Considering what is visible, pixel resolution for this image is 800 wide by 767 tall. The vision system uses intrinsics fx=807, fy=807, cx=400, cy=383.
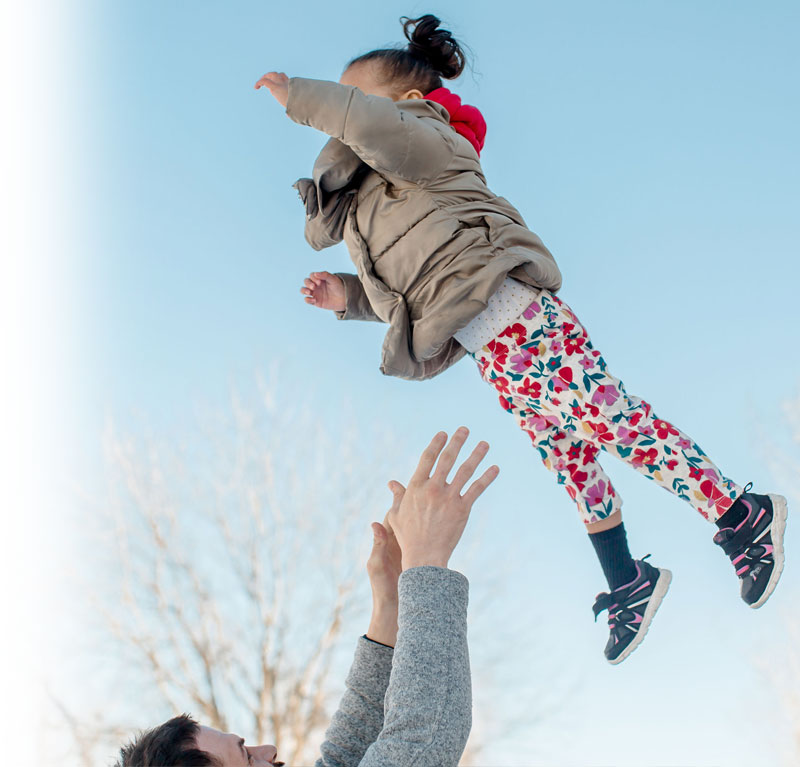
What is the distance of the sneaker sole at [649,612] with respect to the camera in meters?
1.59

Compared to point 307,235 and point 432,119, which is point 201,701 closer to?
point 307,235

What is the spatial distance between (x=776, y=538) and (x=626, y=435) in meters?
0.31

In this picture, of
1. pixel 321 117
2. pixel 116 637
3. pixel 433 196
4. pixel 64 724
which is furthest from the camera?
pixel 116 637

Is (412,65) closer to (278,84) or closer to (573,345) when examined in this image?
(278,84)

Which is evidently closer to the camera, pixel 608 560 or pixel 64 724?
pixel 608 560

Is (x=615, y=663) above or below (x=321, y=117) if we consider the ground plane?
below

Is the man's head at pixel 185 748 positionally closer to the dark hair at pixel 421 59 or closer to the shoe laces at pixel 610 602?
the shoe laces at pixel 610 602

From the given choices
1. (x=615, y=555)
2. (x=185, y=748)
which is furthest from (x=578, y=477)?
(x=185, y=748)

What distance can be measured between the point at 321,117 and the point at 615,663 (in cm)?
119

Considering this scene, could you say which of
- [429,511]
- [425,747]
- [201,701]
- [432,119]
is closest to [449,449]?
[429,511]

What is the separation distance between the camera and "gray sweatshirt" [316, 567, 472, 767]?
800 mm

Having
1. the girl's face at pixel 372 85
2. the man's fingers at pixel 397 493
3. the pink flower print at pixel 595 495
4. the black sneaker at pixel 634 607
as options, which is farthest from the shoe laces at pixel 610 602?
the girl's face at pixel 372 85

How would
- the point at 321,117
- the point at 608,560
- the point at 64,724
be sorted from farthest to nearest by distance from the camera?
the point at 64,724 < the point at 608,560 < the point at 321,117

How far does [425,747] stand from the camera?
79cm
